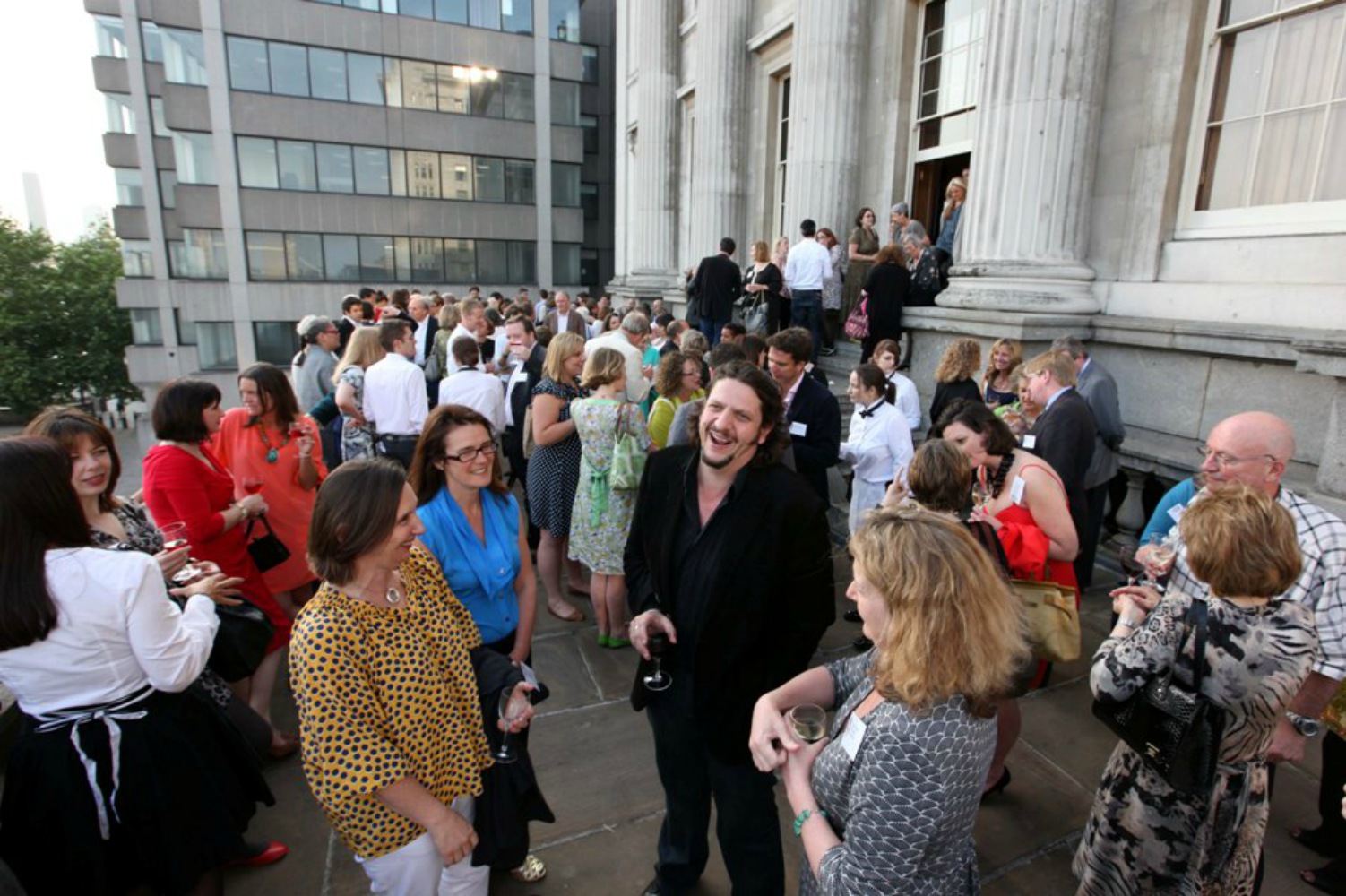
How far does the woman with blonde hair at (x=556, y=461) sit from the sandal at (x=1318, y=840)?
3.95 metres

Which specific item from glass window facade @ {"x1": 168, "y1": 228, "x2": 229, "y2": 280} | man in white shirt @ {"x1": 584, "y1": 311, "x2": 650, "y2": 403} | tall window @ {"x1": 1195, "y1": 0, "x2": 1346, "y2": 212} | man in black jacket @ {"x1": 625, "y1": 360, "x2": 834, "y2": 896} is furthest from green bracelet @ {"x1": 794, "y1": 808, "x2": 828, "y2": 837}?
glass window facade @ {"x1": 168, "y1": 228, "x2": 229, "y2": 280}

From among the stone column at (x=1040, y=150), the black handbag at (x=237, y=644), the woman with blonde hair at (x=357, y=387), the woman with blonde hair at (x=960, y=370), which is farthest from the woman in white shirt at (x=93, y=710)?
the stone column at (x=1040, y=150)

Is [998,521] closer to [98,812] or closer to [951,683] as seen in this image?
[951,683]

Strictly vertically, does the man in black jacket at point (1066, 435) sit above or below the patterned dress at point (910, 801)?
above

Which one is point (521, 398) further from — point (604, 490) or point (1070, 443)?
point (1070, 443)

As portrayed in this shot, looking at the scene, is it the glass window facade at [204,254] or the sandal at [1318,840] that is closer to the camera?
the sandal at [1318,840]

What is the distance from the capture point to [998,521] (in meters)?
3.09

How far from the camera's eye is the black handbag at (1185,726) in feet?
6.49

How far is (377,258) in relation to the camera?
29.8m

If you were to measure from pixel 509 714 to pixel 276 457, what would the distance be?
2700 mm

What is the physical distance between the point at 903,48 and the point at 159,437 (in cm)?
965

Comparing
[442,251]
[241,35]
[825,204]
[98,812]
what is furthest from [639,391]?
[241,35]

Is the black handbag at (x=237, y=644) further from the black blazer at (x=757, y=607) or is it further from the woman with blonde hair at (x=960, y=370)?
the woman with blonde hair at (x=960, y=370)

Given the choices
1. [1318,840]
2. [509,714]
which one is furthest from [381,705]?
[1318,840]
